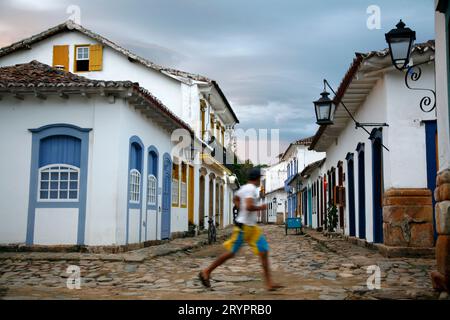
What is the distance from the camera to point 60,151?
1135 centimetres

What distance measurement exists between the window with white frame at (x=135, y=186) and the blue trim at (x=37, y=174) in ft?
4.13

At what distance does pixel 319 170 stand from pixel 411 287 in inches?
744

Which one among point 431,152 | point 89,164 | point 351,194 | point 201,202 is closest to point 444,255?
point 431,152

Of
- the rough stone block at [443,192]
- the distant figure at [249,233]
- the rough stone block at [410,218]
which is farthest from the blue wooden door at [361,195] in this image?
the distant figure at [249,233]

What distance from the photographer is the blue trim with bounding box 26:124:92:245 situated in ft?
36.2

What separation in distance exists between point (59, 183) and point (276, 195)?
44069 millimetres

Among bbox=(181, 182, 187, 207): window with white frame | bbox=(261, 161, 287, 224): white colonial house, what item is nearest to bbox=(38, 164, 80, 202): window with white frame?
bbox=(181, 182, 187, 207): window with white frame

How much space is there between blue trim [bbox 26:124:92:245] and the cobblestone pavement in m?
1.07

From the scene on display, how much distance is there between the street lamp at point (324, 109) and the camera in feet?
36.6

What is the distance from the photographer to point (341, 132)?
17359 millimetres

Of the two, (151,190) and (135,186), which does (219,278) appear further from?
(151,190)

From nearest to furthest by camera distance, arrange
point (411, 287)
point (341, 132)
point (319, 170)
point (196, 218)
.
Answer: point (411, 287)
point (341, 132)
point (196, 218)
point (319, 170)
